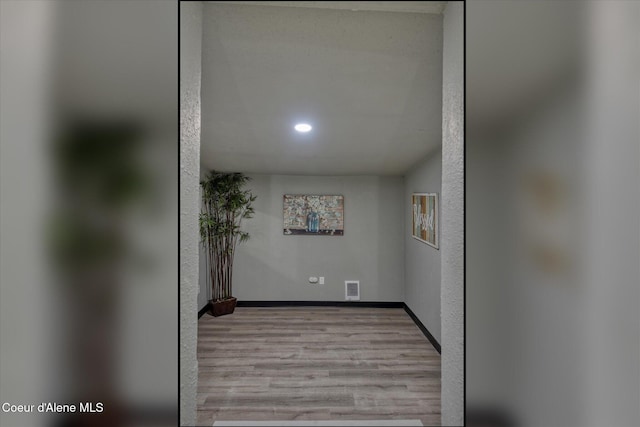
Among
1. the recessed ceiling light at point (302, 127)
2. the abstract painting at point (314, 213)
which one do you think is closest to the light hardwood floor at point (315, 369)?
the abstract painting at point (314, 213)

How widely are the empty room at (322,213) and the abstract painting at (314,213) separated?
0.02 m

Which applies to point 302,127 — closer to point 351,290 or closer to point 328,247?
point 328,247

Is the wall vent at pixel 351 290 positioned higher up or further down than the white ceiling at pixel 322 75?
further down

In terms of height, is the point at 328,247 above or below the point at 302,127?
below

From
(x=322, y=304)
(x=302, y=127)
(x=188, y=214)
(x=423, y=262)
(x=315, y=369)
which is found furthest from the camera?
(x=322, y=304)

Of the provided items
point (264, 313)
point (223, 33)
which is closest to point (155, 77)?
point (223, 33)

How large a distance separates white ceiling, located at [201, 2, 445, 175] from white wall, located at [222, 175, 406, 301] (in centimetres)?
152

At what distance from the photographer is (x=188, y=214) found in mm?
437

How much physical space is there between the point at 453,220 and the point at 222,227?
9.67 feet

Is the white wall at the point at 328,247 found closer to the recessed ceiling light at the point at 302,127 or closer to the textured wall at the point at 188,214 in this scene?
the recessed ceiling light at the point at 302,127

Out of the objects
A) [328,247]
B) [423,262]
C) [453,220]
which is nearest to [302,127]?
[453,220]

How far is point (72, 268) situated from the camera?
0.36 m

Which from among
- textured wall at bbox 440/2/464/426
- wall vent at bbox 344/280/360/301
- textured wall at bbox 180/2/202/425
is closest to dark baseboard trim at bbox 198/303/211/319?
wall vent at bbox 344/280/360/301

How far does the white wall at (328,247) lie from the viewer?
3.44 meters
